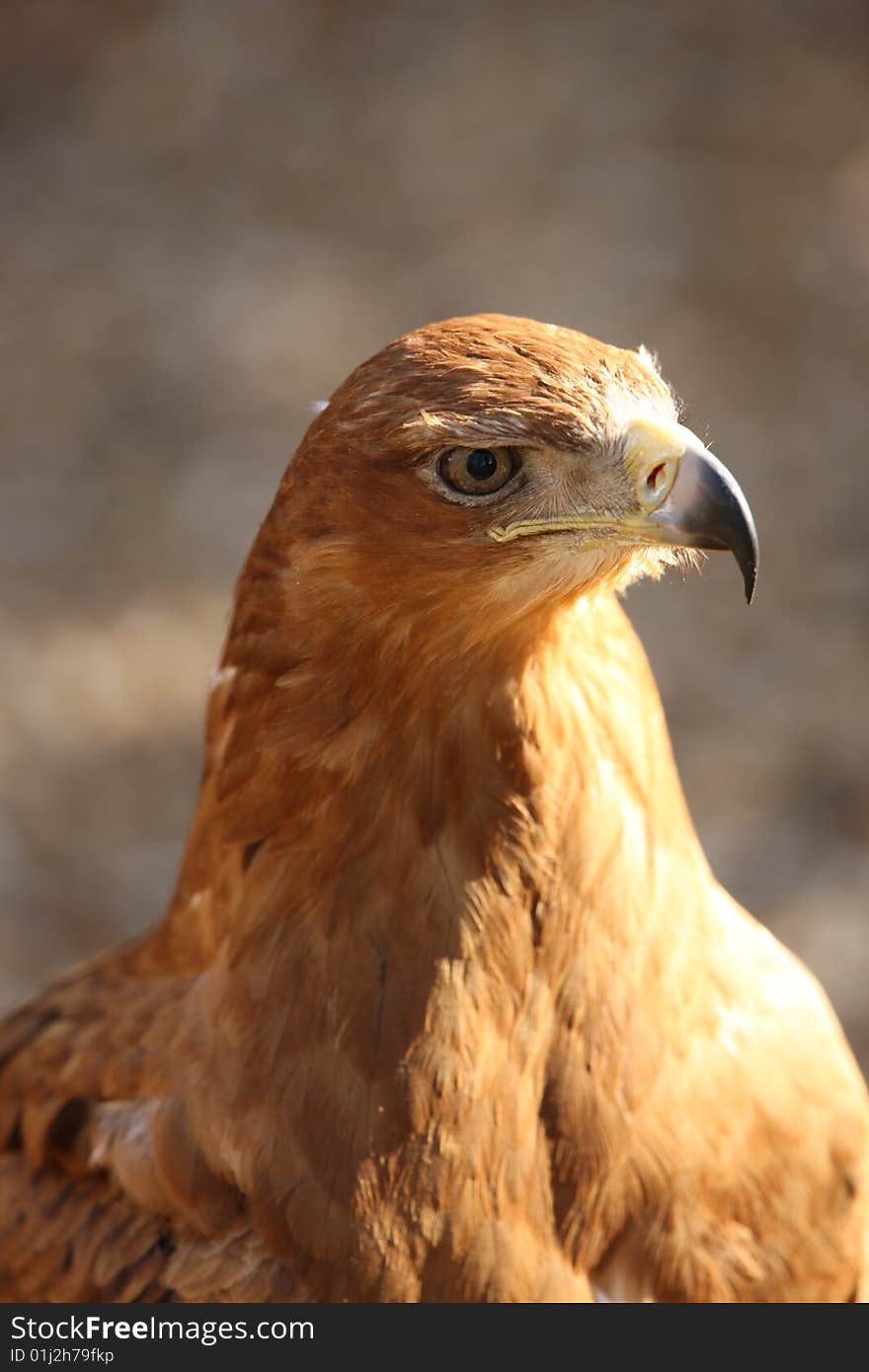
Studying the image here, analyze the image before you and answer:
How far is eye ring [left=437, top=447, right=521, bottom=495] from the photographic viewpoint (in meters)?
2.28

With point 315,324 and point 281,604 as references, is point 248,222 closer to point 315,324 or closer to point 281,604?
point 315,324

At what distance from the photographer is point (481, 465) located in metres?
2.29

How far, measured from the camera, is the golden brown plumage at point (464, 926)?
2320 mm

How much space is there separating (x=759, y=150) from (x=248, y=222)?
2004 millimetres

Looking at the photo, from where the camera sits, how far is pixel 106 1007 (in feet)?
9.87

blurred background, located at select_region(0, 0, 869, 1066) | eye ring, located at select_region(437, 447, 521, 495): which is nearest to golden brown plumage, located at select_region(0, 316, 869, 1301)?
eye ring, located at select_region(437, 447, 521, 495)

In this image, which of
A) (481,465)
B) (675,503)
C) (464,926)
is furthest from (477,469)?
(464,926)

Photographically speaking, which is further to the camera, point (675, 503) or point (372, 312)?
point (372, 312)

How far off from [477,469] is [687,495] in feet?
0.87

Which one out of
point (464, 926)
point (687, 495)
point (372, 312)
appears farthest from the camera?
point (372, 312)

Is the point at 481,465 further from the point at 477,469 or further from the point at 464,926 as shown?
the point at 464,926

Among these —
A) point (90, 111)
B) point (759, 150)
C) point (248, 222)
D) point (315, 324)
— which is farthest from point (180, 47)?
point (759, 150)

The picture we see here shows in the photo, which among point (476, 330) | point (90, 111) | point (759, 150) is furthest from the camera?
point (90, 111)

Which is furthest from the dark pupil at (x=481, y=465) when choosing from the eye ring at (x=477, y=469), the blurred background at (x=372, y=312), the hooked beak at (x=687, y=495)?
the blurred background at (x=372, y=312)
